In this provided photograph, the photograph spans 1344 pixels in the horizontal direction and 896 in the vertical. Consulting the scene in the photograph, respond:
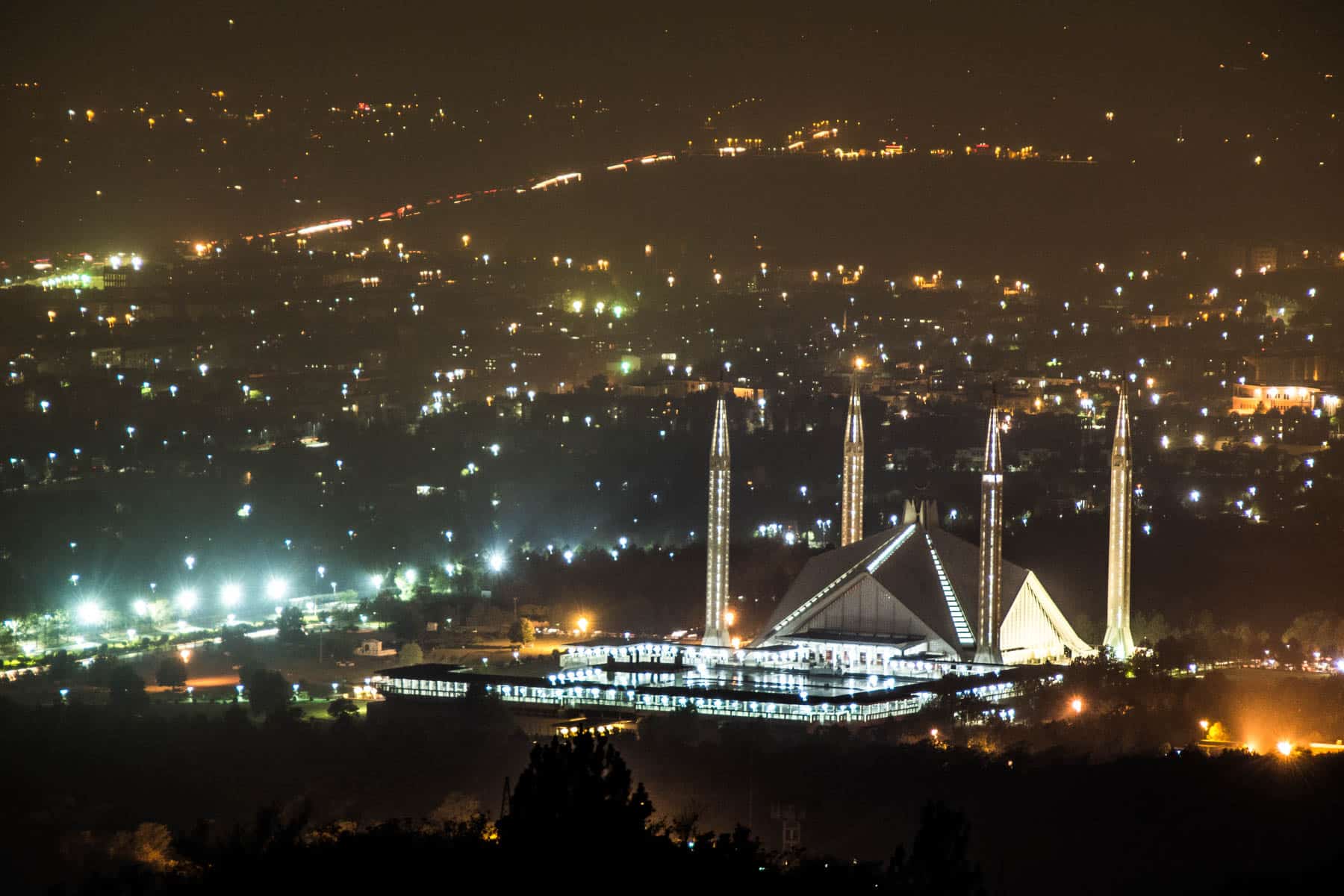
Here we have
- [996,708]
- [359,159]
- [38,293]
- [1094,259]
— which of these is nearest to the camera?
[996,708]

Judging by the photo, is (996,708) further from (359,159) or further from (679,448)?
(359,159)

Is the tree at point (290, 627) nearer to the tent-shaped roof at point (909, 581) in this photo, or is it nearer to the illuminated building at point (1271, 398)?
the tent-shaped roof at point (909, 581)

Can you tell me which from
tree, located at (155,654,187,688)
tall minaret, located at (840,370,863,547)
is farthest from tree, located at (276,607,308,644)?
tall minaret, located at (840,370,863,547)

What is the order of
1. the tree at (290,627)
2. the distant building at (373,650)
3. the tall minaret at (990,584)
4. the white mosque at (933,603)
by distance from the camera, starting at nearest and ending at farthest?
the tall minaret at (990,584)
the white mosque at (933,603)
the distant building at (373,650)
the tree at (290,627)

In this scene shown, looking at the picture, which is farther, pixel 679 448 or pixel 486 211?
pixel 486 211

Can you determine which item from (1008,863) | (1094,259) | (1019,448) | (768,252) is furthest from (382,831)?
(768,252)

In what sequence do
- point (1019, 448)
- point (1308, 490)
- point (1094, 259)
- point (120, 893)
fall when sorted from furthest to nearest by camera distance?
1. point (1094, 259)
2. point (1019, 448)
3. point (1308, 490)
4. point (120, 893)

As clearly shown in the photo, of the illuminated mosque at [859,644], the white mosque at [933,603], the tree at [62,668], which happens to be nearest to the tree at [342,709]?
the illuminated mosque at [859,644]
